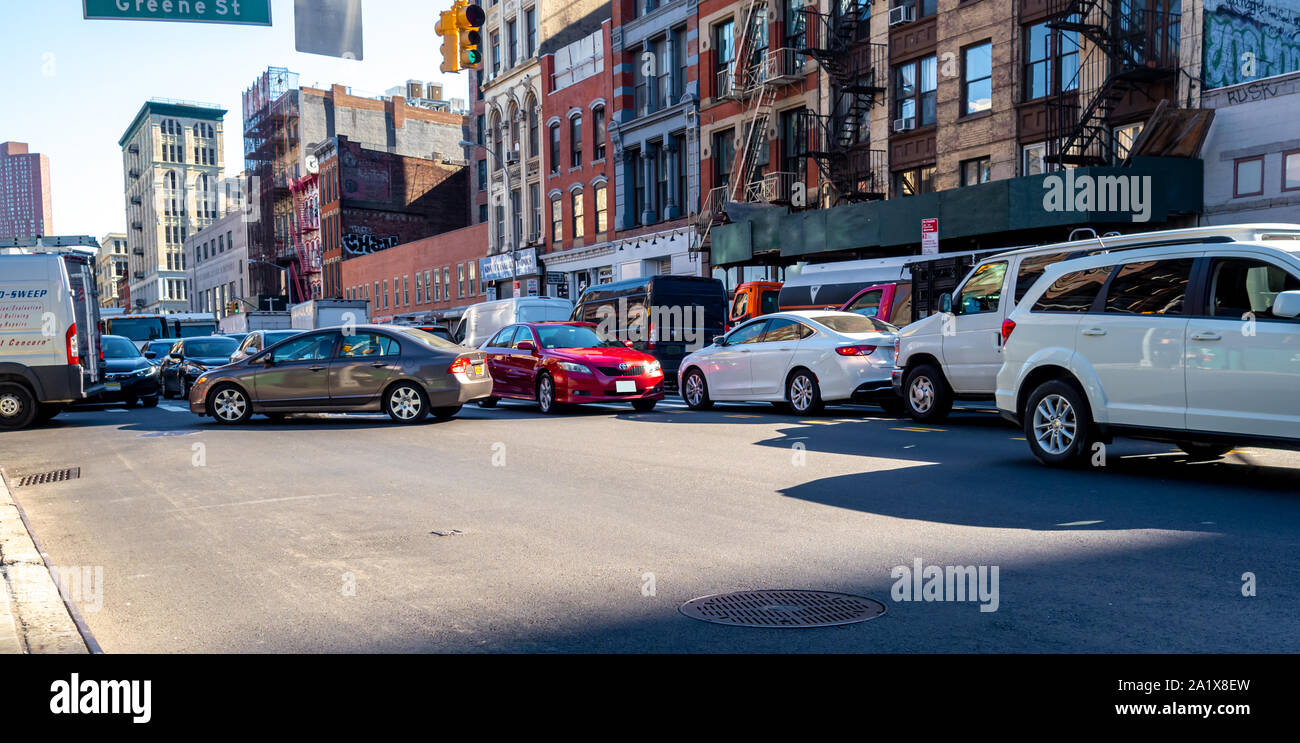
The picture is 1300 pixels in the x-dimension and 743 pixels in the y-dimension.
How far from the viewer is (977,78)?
89.6ft

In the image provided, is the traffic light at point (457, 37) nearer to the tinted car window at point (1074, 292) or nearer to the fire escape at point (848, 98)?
the tinted car window at point (1074, 292)

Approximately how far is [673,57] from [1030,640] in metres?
38.4

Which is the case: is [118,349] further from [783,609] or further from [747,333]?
[783,609]

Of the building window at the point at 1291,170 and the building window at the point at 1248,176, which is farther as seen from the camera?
the building window at the point at 1248,176

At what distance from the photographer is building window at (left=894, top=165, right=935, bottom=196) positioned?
29.0m

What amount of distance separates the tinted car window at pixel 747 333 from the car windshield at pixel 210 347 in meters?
15.1

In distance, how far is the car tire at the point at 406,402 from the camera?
1614 centimetres

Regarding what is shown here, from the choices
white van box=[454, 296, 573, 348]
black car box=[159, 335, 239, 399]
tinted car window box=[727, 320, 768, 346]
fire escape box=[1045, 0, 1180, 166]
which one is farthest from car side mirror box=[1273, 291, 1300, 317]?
black car box=[159, 335, 239, 399]

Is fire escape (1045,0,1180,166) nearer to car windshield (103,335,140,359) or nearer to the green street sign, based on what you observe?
Answer: the green street sign

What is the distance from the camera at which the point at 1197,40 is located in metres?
22.0

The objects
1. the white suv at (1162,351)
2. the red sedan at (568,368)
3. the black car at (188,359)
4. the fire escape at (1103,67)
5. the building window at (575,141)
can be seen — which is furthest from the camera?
the building window at (575,141)

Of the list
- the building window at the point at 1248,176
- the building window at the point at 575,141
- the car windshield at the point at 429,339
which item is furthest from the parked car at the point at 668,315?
the building window at the point at 575,141

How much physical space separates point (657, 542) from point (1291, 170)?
19.4 metres
